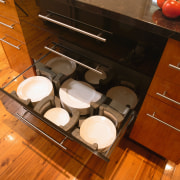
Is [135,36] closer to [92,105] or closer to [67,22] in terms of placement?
[67,22]

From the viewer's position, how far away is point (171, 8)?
62 cm

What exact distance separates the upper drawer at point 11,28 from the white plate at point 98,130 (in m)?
0.61

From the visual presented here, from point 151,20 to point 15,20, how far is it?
73 cm

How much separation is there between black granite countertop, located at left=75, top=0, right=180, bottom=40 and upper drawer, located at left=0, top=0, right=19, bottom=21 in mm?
429

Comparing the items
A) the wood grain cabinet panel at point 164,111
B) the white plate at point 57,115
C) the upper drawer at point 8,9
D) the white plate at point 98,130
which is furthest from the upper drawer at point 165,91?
the upper drawer at point 8,9

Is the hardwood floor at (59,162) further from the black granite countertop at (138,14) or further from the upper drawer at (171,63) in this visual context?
the black granite countertop at (138,14)

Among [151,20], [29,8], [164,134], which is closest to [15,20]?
[29,8]

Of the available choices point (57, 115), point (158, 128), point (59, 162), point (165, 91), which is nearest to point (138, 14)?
point (165, 91)

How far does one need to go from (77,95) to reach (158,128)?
451 mm

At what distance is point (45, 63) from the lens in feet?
3.79

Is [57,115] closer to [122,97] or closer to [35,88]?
[35,88]

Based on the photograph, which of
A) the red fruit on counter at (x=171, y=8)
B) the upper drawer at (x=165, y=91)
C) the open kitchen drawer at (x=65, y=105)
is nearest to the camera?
the red fruit on counter at (x=171, y=8)

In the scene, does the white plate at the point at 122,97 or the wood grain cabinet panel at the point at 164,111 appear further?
the white plate at the point at 122,97

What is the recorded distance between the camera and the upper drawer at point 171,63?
638 millimetres
